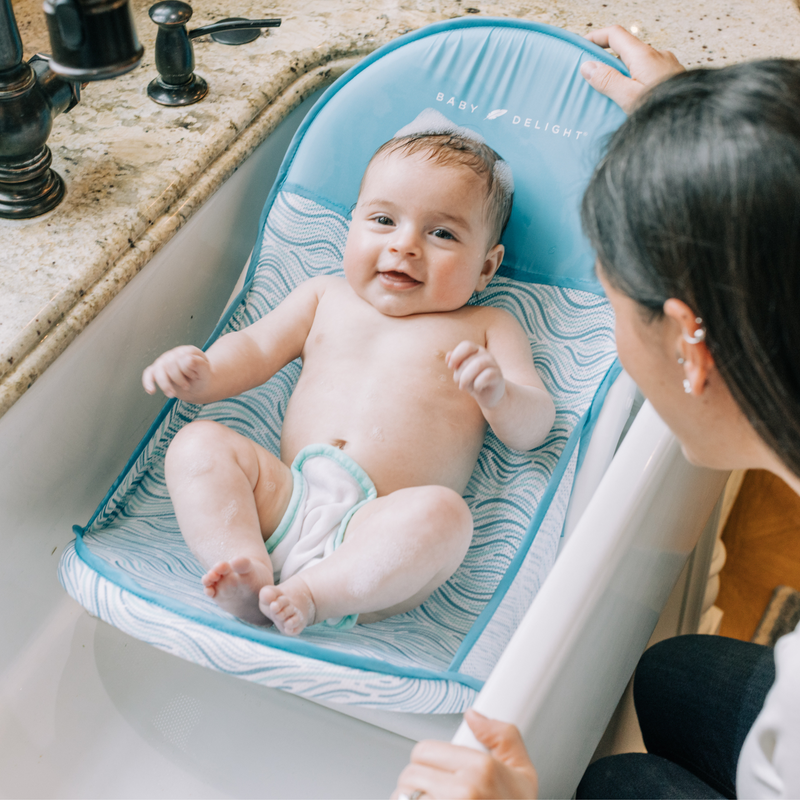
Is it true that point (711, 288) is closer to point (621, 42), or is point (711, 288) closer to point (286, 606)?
point (286, 606)

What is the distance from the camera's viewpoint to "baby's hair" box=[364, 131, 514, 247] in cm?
119

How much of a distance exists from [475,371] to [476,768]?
1.60 ft

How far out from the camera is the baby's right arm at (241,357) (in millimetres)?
1042

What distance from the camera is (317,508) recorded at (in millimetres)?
1025

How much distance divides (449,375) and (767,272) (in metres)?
0.66

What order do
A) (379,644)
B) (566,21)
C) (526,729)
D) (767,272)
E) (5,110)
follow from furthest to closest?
(566,21) < (5,110) < (379,644) < (526,729) < (767,272)

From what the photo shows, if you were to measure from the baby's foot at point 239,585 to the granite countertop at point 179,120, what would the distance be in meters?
0.35

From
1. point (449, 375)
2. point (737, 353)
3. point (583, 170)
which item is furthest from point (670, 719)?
point (583, 170)

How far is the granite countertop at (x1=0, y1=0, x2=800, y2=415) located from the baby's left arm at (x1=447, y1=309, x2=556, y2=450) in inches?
20.2

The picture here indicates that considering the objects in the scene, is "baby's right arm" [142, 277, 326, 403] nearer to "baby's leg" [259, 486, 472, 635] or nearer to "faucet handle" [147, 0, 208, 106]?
"baby's leg" [259, 486, 472, 635]

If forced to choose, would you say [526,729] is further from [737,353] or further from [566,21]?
[566,21]

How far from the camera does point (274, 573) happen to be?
100 cm

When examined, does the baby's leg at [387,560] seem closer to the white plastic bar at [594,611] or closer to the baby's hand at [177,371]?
the white plastic bar at [594,611]

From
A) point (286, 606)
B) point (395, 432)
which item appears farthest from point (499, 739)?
point (395, 432)
